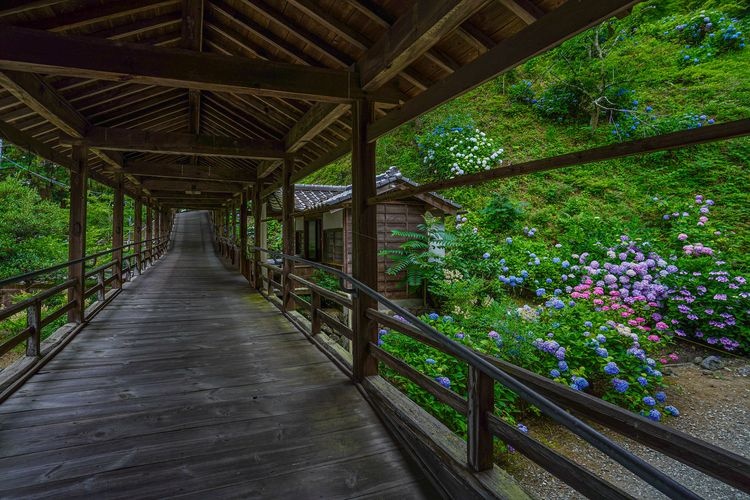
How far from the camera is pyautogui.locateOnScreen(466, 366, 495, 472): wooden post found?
65.8 inches

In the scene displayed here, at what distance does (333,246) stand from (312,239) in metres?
2.28

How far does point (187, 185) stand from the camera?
36.1 feet

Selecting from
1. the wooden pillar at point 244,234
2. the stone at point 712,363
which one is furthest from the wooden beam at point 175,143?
the stone at point 712,363

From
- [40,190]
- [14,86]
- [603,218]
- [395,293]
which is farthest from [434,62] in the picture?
[40,190]

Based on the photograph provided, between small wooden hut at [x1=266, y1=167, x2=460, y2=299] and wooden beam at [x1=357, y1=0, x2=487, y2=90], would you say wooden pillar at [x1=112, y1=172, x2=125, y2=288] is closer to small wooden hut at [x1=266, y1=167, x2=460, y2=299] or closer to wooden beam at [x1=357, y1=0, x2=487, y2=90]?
small wooden hut at [x1=266, y1=167, x2=460, y2=299]

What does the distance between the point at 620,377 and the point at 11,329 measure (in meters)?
11.9

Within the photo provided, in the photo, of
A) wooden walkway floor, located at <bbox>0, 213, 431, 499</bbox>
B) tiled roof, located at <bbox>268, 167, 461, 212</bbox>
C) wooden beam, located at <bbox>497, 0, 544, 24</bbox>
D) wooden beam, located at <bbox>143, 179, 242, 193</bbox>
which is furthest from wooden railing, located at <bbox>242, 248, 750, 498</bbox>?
wooden beam, located at <bbox>143, 179, 242, 193</bbox>

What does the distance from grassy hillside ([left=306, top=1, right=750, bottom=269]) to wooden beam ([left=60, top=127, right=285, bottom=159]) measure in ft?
22.8

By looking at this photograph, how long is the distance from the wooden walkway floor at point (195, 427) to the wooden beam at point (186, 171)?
4.65 m

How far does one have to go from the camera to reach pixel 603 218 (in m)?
8.84

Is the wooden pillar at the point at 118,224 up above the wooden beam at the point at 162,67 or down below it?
below

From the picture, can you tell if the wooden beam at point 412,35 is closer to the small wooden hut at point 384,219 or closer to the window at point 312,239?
the small wooden hut at point 384,219

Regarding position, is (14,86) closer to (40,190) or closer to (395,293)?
(395,293)

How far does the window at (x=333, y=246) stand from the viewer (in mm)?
10742
